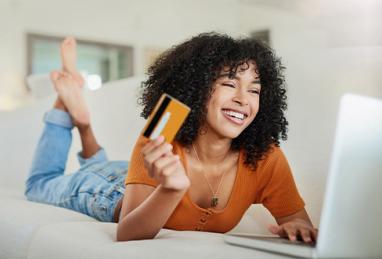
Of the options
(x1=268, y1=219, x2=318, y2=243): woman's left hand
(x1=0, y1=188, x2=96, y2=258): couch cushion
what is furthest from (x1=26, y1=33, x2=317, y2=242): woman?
(x1=0, y1=188, x2=96, y2=258): couch cushion

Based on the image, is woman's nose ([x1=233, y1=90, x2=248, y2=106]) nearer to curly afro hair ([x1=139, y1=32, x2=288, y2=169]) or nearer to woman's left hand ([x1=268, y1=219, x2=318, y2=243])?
curly afro hair ([x1=139, y1=32, x2=288, y2=169])

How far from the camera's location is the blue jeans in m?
1.52

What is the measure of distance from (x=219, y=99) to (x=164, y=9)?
567 centimetres

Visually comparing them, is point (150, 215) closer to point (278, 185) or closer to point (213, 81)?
point (213, 81)

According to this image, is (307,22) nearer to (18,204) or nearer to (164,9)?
(164,9)

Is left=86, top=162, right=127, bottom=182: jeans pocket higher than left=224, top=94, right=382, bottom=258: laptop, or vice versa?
left=224, top=94, right=382, bottom=258: laptop

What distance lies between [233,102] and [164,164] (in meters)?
0.35

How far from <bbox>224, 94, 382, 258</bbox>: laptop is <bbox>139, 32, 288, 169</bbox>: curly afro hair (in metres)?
0.47

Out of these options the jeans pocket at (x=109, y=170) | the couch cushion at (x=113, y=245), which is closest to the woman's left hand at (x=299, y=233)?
the couch cushion at (x=113, y=245)

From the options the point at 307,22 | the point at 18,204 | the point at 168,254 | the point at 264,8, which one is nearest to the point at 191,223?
the point at 168,254

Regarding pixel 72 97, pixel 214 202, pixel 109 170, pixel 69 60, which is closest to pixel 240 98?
pixel 214 202

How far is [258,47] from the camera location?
1.22m

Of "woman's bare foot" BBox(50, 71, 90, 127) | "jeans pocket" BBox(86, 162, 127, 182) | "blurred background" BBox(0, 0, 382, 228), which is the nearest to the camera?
"jeans pocket" BBox(86, 162, 127, 182)

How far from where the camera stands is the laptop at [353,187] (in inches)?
26.0
